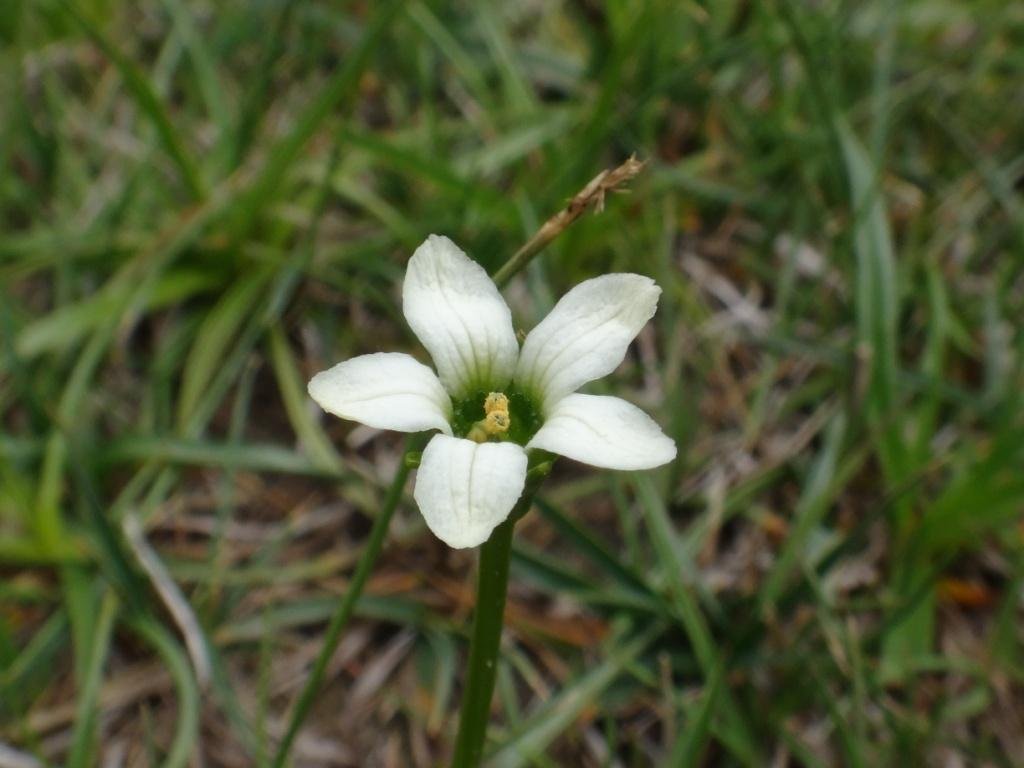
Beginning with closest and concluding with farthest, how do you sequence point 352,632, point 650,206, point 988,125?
1. point 352,632
2. point 650,206
3. point 988,125

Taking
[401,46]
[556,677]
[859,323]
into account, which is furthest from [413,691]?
[401,46]

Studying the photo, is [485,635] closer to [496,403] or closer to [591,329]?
[496,403]

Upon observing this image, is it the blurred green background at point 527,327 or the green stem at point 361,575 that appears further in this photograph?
the blurred green background at point 527,327

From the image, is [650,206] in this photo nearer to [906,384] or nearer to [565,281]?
[565,281]

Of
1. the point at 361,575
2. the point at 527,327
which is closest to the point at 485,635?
the point at 361,575

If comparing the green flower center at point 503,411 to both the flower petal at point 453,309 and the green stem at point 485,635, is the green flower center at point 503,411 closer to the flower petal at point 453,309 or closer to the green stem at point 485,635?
the flower petal at point 453,309

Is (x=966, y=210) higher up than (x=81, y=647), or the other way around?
(x=966, y=210)

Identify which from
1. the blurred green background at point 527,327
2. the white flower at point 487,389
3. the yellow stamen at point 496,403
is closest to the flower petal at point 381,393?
the white flower at point 487,389
